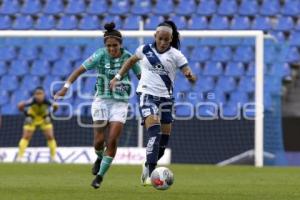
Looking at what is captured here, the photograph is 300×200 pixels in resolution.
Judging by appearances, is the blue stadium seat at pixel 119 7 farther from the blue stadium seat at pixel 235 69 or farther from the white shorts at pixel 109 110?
the white shorts at pixel 109 110

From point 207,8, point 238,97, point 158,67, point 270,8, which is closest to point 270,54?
point 238,97

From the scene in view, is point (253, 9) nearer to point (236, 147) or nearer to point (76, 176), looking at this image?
point (236, 147)

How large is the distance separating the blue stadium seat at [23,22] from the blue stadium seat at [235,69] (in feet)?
20.1

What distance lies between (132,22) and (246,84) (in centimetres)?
408

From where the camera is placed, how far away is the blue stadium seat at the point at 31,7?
26000 mm

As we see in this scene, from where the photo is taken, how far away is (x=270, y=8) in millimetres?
24656

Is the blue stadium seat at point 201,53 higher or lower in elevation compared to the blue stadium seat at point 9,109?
higher

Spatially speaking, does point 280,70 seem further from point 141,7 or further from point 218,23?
point 141,7

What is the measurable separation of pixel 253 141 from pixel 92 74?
187 inches

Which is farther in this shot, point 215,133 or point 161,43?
point 215,133

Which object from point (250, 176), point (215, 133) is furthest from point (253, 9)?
point (250, 176)

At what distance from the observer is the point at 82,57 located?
78.9 feet

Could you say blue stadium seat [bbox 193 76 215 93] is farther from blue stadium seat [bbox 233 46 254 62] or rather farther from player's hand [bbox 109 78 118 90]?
player's hand [bbox 109 78 118 90]

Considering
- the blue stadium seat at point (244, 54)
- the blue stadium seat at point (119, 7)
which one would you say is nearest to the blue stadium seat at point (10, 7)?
the blue stadium seat at point (119, 7)
